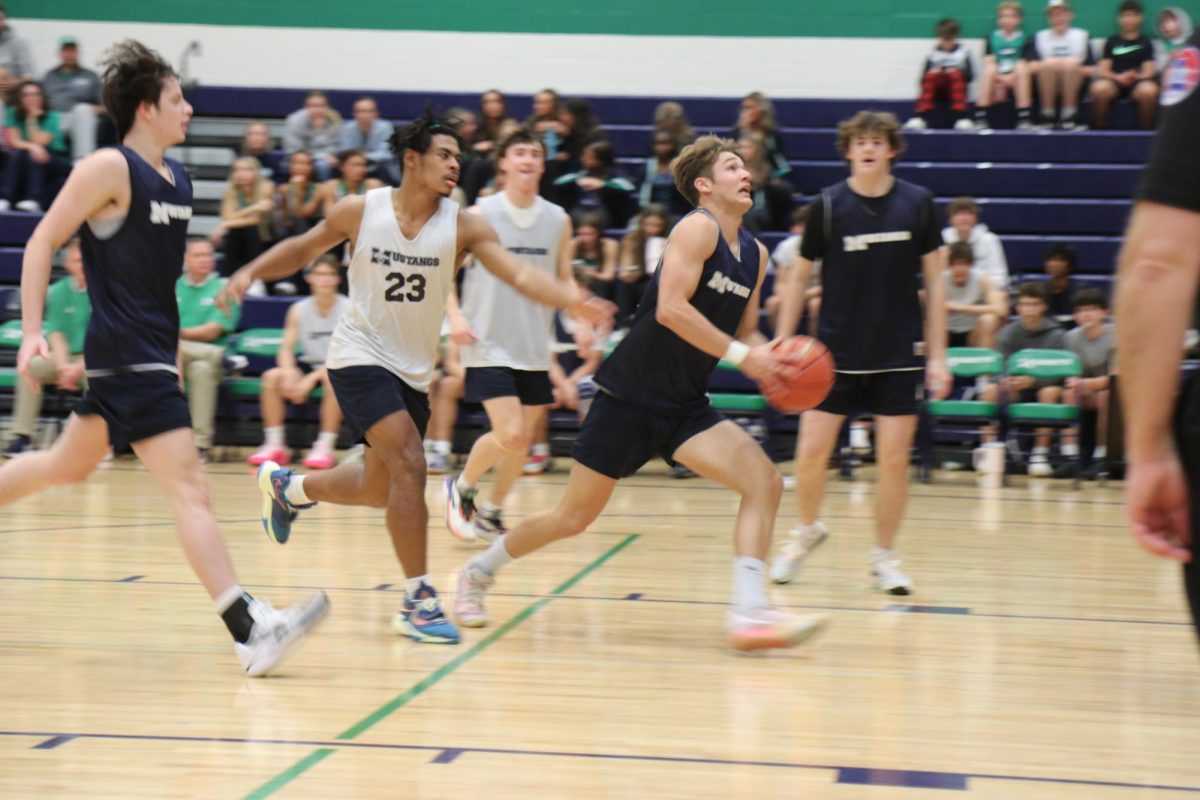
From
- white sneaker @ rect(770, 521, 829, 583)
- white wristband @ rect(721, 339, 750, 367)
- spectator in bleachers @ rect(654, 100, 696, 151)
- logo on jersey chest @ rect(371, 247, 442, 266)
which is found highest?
spectator in bleachers @ rect(654, 100, 696, 151)

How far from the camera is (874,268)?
5699mm

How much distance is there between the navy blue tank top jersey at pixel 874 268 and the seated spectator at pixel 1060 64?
7749 mm

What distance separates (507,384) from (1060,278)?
544 cm

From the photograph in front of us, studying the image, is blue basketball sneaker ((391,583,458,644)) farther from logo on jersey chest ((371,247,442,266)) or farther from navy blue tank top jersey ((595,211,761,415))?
logo on jersey chest ((371,247,442,266))

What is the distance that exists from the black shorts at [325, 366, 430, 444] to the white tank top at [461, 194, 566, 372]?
80.6 inches

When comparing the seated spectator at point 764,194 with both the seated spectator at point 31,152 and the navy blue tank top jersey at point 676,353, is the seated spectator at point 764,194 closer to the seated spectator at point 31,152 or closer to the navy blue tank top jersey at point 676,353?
the seated spectator at point 31,152

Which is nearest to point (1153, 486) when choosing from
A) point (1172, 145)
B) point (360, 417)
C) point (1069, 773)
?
point (1172, 145)

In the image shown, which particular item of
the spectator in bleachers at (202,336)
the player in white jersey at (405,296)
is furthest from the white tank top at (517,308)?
the spectator in bleachers at (202,336)

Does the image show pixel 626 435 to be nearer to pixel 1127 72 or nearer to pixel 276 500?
pixel 276 500

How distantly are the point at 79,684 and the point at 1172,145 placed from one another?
3.46 metres

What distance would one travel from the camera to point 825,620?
4.54 m

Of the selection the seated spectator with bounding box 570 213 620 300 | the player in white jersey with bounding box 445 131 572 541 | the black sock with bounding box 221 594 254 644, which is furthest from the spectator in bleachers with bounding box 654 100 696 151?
the black sock with bounding box 221 594 254 644

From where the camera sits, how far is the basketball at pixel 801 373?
4547mm

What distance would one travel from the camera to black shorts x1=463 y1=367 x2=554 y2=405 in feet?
22.8
